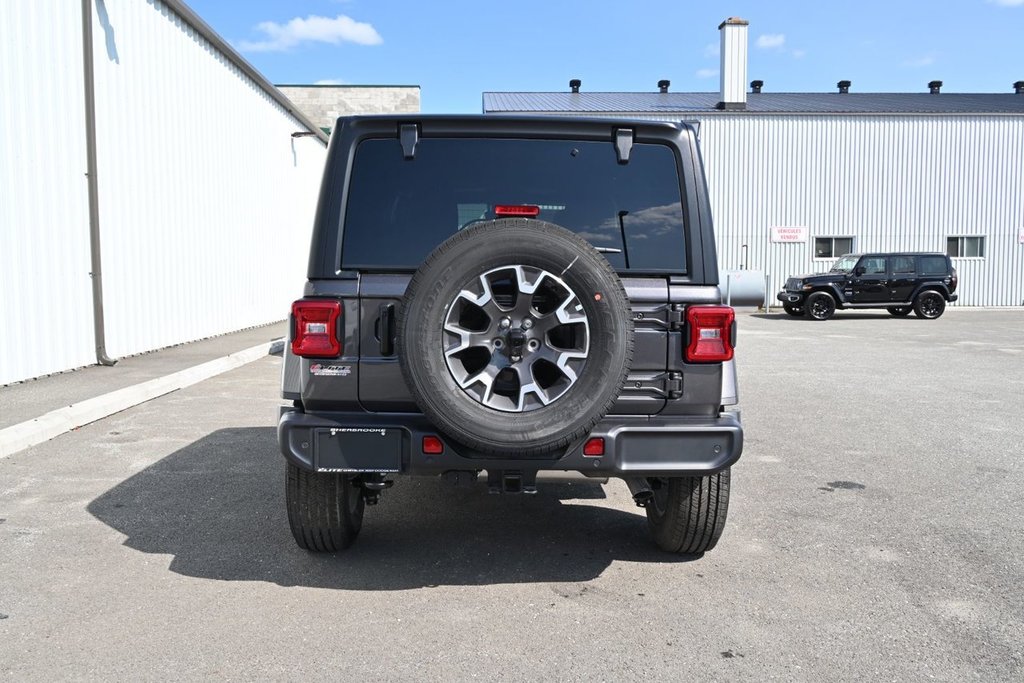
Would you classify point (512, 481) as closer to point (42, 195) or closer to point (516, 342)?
point (516, 342)

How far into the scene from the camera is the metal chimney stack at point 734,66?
3089 cm

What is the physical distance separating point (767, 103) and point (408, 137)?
32.5 meters

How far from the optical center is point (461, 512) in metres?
4.84

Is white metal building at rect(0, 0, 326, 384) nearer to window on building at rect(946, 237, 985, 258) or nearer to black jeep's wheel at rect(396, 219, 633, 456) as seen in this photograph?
black jeep's wheel at rect(396, 219, 633, 456)

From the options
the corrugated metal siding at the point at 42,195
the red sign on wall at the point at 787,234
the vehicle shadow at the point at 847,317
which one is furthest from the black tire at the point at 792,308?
the corrugated metal siding at the point at 42,195

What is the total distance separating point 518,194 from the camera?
3.71m

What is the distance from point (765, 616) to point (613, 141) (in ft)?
6.89

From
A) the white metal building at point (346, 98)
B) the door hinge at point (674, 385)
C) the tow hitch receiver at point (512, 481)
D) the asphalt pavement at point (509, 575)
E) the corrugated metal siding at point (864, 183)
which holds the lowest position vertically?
the asphalt pavement at point (509, 575)

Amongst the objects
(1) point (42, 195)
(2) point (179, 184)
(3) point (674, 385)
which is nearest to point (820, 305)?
(2) point (179, 184)

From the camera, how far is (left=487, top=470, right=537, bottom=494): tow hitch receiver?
3430 millimetres

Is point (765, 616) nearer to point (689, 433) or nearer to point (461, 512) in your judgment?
point (689, 433)

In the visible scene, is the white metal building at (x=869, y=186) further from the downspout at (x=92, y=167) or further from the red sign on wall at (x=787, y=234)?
the downspout at (x=92, y=167)

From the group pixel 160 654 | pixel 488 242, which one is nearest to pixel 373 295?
pixel 488 242

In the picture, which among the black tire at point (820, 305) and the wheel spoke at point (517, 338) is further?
the black tire at point (820, 305)
